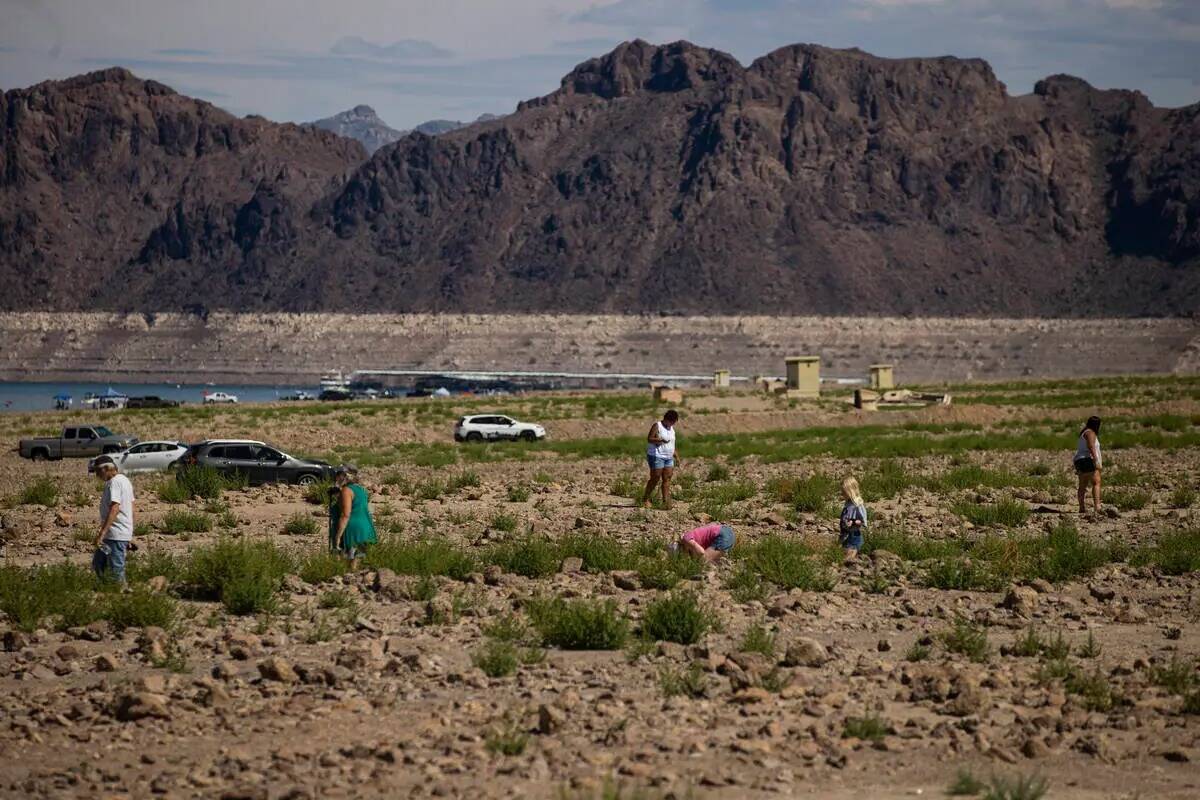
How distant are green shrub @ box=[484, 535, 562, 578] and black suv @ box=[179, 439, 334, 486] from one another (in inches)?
426

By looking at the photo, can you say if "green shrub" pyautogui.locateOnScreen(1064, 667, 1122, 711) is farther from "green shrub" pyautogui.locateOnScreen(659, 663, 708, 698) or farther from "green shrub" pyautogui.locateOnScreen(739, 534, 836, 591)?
"green shrub" pyautogui.locateOnScreen(739, 534, 836, 591)

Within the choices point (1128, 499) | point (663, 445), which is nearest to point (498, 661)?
point (663, 445)

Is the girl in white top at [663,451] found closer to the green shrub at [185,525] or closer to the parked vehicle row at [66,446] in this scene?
the green shrub at [185,525]

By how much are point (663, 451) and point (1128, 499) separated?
674 cm

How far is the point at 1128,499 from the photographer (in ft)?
75.7

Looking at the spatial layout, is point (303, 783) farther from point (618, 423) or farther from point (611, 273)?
point (611, 273)

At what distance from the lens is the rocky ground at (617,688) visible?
963cm

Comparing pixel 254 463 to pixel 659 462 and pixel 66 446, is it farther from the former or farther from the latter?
pixel 66 446

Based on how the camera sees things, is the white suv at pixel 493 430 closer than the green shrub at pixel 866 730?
No

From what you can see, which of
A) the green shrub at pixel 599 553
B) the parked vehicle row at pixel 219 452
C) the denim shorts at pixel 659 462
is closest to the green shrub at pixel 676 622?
the green shrub at pixel 599 553

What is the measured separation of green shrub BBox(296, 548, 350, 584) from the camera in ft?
50.7

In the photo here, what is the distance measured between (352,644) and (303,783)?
3.32 metres

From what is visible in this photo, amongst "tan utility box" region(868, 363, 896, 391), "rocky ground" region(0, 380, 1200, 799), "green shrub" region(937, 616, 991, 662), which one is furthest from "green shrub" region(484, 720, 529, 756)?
"tan utility box" region(868, 363, 896, 391)

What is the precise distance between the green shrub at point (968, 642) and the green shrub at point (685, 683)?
2.18 m
